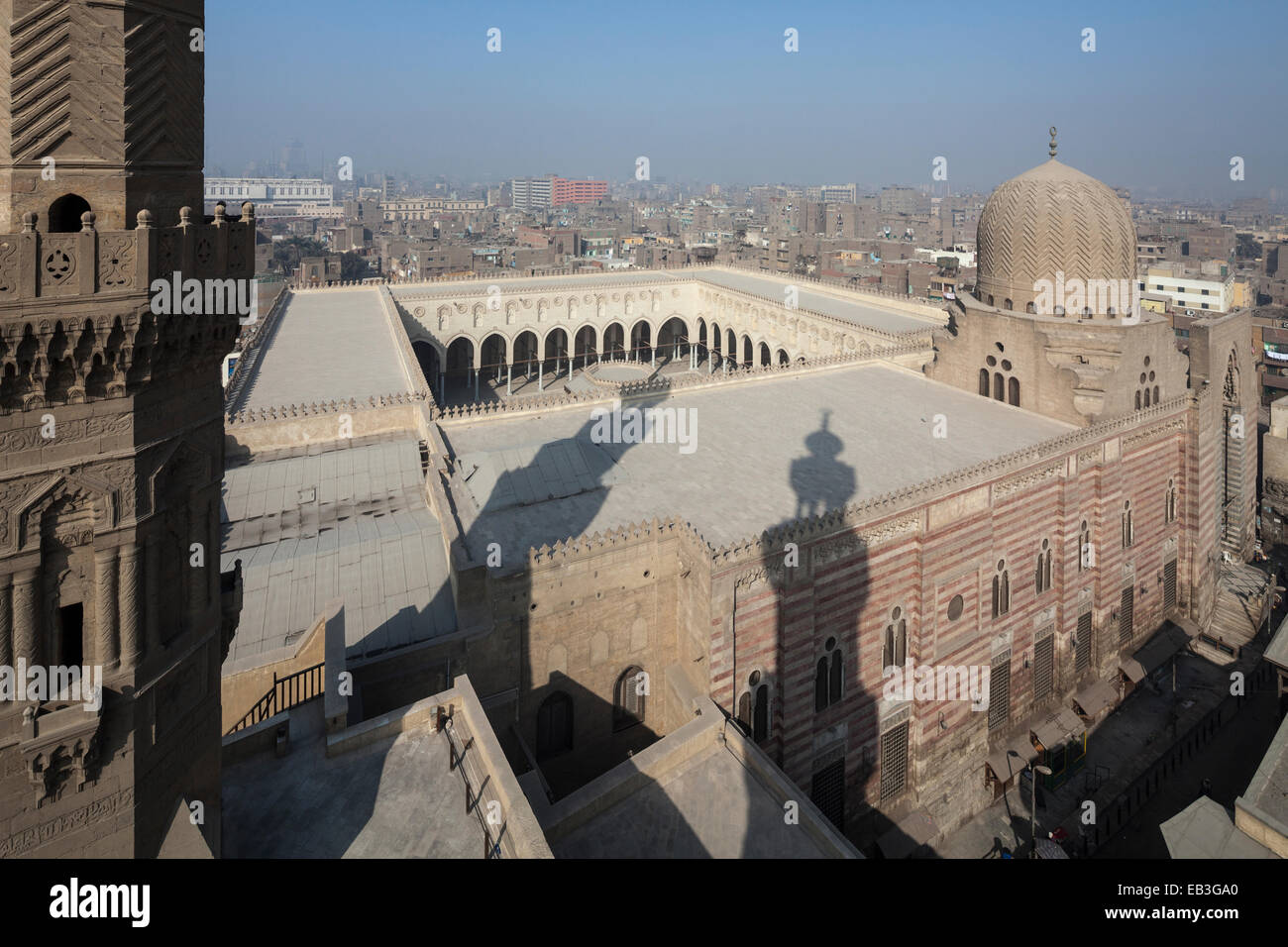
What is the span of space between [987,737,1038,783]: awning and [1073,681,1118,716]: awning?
8.72 feet

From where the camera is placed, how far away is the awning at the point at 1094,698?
20156 millimetres

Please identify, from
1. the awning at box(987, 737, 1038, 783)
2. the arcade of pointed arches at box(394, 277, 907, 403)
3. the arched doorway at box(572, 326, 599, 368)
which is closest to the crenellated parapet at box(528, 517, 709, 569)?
the awning at box(987, 737, 1038, 783)

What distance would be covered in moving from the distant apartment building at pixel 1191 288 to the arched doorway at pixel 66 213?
89.1 meters

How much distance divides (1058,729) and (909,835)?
568cm

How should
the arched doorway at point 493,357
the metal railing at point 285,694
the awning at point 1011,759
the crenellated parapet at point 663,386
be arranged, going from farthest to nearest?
the arched doorway at point 493,357 < the crenellated parapet at point 663,386 < the awning at point 1011,759 < the metal railing at point 285,694

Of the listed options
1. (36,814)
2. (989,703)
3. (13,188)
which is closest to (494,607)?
(36,814)

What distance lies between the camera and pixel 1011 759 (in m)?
18.2

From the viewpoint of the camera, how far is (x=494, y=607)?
1238 cm

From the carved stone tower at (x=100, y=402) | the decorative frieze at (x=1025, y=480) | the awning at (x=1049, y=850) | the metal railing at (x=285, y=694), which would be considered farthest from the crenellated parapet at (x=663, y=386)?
the awning at (x=1049, y=850)

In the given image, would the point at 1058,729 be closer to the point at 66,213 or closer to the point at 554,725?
the point at 554,725

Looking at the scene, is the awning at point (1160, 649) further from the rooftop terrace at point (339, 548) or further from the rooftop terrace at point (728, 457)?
the rooftop terrace at point (339, 548)

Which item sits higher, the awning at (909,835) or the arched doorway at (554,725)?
the arched doorway at (554,725)

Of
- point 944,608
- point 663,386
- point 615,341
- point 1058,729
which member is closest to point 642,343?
point 615,341
